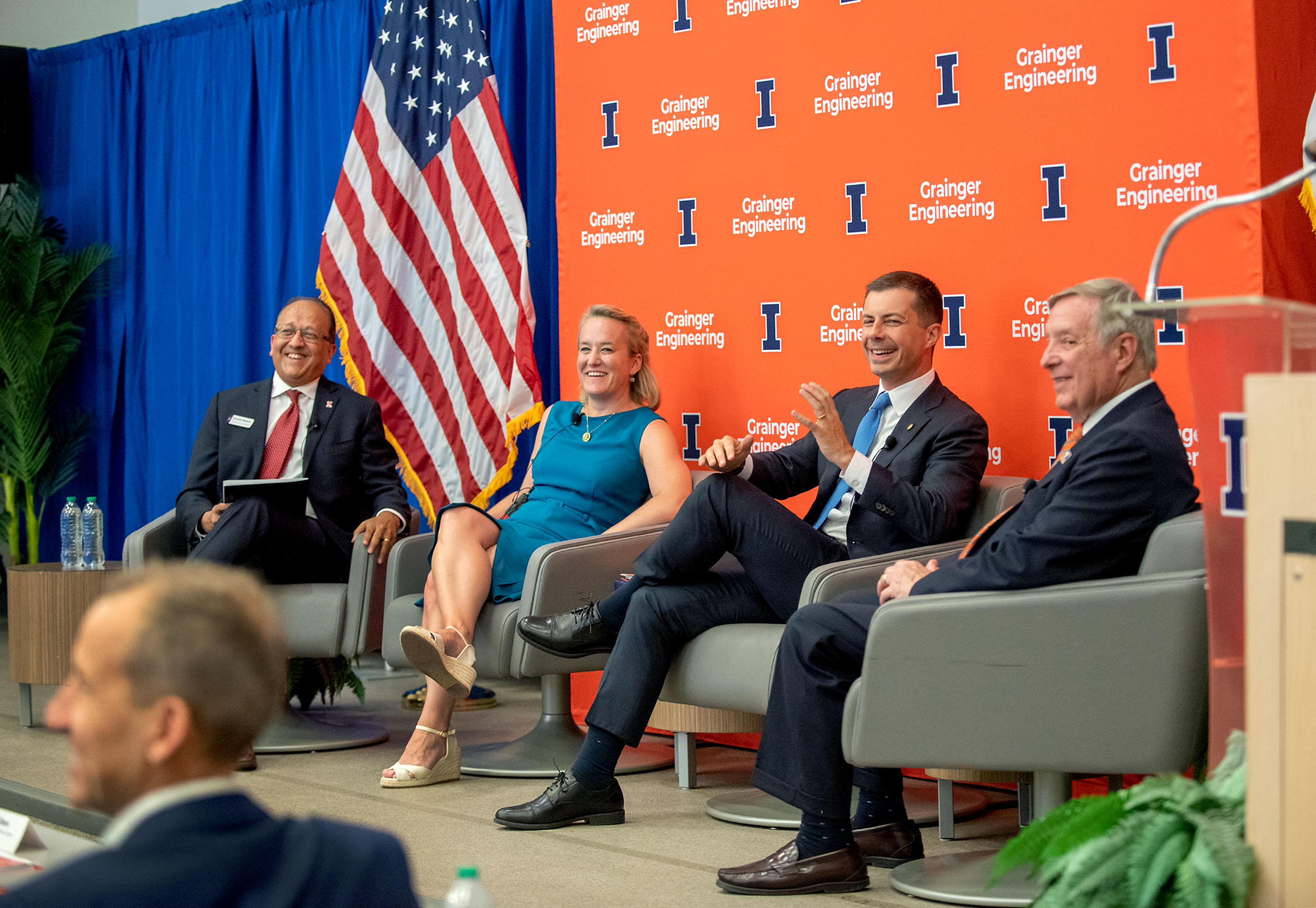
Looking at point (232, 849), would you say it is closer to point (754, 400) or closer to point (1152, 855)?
point (1152, 855)

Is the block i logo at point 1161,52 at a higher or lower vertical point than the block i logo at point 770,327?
higher

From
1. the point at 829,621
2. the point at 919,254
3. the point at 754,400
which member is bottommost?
the point at 829,621

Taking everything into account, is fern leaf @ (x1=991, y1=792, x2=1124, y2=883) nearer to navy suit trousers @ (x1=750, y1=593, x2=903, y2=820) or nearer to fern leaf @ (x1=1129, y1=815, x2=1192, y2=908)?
fern leaf @ (x1=1129, y1=815, x2=1192, y2=908)

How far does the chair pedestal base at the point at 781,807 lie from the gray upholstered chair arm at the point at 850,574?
20.0 inches

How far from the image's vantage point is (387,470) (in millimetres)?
4480

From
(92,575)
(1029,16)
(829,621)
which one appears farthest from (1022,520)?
(92,575)

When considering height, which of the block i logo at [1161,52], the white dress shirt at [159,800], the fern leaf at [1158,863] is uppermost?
the block i logo at [1161,52]

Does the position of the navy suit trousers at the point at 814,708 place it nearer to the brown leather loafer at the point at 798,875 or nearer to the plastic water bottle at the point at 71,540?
the brown leather loafer at the point at 798,875

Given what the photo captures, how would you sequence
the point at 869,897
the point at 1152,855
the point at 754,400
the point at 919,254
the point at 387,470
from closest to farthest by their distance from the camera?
the point at 1152,855 → the point at 869,897 → the point at 919,254 → the point at 754,400 → the point at 387,470

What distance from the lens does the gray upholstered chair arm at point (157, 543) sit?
14.1 ft

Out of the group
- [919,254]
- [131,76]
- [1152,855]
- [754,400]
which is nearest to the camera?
[1152,855]

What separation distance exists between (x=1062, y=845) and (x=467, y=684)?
1.86 metres

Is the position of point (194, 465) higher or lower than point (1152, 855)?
higher

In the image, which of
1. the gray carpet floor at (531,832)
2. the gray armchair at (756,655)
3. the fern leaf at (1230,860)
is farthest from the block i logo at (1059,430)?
the fern leaf at (1230,860)
